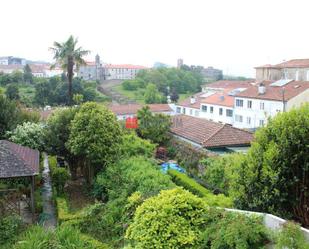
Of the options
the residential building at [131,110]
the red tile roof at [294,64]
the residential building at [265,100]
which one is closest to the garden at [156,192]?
the residential building at [265,100]

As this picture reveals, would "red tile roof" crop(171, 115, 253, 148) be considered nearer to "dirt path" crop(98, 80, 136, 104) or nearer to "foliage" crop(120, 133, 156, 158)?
"foliage" crop(120, 133, 156, 158)

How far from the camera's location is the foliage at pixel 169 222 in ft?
28.1

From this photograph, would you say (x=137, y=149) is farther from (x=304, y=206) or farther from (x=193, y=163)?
(x=304, y=206)

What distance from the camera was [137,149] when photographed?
63.5 feet

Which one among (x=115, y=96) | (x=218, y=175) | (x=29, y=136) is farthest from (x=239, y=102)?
(x=115, y=96)

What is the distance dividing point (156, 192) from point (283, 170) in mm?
5113

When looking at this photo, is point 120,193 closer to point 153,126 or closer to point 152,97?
point 153,126

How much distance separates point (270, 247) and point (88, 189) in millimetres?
12803

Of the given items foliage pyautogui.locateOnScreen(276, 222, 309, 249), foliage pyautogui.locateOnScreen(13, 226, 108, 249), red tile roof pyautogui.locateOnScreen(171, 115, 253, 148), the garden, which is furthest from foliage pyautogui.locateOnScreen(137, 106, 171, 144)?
foliage pyautogui.locateOnScreen(276, 222, 309, 249)

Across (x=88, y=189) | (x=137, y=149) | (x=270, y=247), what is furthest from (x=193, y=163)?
(x=270, y=247)

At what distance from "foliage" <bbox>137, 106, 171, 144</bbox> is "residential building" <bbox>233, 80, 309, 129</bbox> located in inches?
640

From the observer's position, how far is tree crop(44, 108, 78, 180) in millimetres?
19469

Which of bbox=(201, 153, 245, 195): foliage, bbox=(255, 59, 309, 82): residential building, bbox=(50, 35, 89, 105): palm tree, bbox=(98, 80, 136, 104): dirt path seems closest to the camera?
bbox=(201, 153, 245, 195): foliage

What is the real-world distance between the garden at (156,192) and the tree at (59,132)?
0.06 metres
